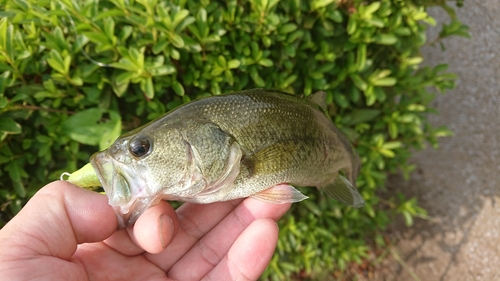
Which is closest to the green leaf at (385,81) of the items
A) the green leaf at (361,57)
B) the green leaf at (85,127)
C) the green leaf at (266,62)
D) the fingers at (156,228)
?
the green leaf at (361,57)

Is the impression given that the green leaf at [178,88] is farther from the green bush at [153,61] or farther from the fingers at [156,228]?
the fingers at [156,228]

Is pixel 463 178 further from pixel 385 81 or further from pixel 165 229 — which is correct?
pixel 165 229

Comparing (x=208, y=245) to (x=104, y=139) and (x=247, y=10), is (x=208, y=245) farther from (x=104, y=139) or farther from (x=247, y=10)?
(x=247, y=10)

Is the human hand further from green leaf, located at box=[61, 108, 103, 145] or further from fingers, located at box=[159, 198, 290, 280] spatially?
green leaf, located at box=[61, 108, 103, 145]

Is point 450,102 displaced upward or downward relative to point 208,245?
downward

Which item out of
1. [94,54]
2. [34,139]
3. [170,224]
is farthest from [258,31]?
[34,139]

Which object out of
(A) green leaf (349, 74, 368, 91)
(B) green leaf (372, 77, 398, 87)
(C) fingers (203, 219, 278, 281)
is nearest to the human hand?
(C) fingers (203, 219, 278, 281)

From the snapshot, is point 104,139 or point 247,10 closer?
point 104,139
